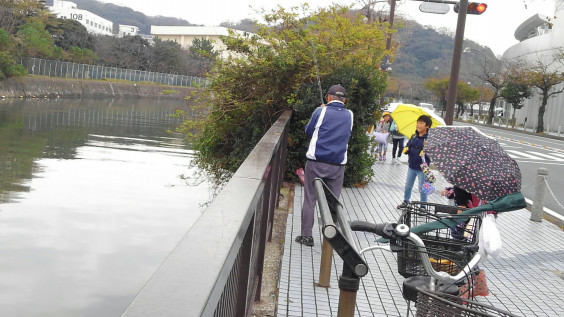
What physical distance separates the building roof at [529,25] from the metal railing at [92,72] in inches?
1532

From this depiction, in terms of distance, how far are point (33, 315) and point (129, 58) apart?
82.1 metres

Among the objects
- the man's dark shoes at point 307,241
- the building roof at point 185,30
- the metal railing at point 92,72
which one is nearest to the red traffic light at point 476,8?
the man's dark shoes at point 307,241

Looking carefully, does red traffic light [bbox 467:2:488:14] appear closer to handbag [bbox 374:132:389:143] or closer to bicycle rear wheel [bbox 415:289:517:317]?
handbag [bbox 374:132:389:143]

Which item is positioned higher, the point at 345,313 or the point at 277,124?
the point at 277,124

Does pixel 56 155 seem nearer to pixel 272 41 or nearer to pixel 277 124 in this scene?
pixel 272 41

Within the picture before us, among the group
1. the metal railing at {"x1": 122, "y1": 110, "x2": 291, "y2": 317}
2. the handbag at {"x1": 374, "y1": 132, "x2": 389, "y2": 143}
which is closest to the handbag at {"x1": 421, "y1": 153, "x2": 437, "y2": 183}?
the metal railing at {"x1": 122, "y1": 110, "x2": 291, "y2": 317}

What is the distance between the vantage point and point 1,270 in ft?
26.4

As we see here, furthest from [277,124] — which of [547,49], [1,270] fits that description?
[547,49]

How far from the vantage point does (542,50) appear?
61938mm

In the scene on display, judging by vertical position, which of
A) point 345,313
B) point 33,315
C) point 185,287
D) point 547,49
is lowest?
point 33,315

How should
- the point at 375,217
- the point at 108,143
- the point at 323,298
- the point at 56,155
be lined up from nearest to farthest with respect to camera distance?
the point at 323,298 → the point at 375,217 → the point at 56,155 → the point at 108,143

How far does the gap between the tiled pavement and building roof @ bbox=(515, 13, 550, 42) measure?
222ft

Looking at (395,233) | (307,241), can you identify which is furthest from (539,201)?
(395,233)

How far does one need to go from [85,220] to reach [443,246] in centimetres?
788
